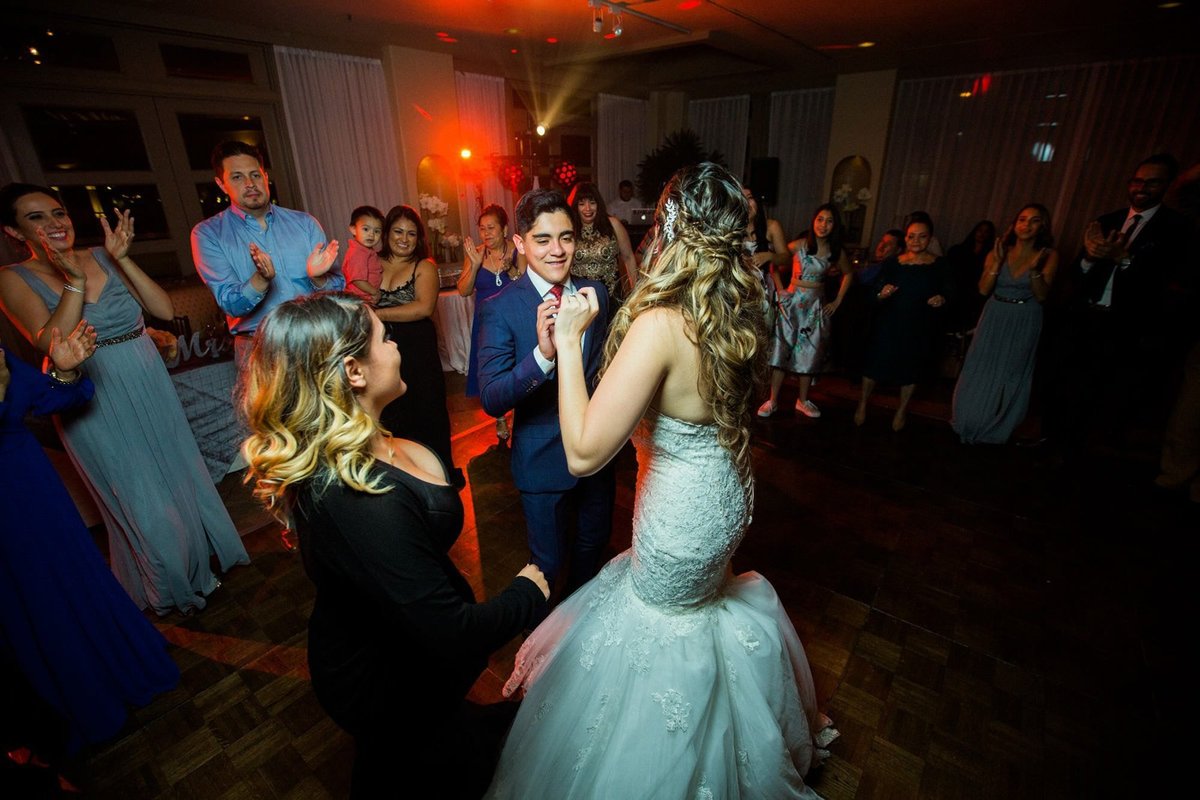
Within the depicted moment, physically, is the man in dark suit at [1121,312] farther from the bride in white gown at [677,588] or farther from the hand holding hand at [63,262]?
the hand holding hand at [63,262]

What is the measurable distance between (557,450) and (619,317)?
2.37ft

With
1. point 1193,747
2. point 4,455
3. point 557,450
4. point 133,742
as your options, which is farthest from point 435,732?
point 1193,747

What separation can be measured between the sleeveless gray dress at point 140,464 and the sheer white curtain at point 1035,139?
31.0 ft

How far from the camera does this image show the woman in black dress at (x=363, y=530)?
1.00m

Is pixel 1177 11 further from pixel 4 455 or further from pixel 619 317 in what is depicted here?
pixel 4 455

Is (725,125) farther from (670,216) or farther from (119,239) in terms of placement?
(670,216)

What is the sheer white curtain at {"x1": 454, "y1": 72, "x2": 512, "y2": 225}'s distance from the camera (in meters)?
7.29

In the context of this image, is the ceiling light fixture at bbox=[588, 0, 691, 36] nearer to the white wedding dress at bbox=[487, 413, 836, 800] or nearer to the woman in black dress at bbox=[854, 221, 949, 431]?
the woman in black dress at bbox=[854, 221, 949, 431]

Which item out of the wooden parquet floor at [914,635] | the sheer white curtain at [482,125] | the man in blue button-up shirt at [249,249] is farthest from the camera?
the sheer white curtain at [482,125]

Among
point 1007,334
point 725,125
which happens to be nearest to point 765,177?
point 725,125

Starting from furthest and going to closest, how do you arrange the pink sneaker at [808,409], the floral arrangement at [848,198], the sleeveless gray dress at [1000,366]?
the floral arrangement at [848,198], the pink sneaker at [808,409], the sleeveless gray dress at [1000,366]

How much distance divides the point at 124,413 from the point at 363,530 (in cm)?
196

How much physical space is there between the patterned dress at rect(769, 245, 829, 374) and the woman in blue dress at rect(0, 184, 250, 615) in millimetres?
3879

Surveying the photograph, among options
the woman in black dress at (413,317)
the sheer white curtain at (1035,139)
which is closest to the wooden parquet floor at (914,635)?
the woman in black dress at (413,317)
